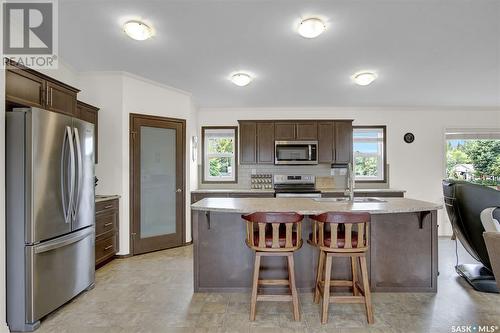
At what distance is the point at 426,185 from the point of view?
5523mm

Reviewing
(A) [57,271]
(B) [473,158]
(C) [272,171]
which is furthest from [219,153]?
(B) [473,158]

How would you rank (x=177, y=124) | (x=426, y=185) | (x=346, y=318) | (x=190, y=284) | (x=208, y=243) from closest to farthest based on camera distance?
(x=346, y=318) < (x=208, y=243) < (x=190, y=284) < (x=177, y=124) < (x=426, y=185)

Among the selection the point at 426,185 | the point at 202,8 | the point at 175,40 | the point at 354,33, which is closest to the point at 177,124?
the point at 175,40

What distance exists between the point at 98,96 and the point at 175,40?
161 centimetres

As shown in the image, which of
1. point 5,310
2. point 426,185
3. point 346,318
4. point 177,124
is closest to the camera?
point 5,310

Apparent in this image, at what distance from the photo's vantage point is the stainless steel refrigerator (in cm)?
219

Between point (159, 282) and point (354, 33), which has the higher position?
point (354, 33)

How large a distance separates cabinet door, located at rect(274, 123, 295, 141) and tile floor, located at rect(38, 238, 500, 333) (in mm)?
3028

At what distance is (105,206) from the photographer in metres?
3.72

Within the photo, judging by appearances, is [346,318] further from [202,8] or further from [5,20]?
[5,20]

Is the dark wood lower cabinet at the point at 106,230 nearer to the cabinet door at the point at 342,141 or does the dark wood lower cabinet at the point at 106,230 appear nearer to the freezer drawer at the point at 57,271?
the freezer drawer at the point at 57,271

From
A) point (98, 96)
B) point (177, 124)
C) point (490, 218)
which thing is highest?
point (98, 96)

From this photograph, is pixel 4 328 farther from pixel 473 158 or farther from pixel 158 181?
pixel 473 158

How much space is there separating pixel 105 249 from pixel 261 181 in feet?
9.37
